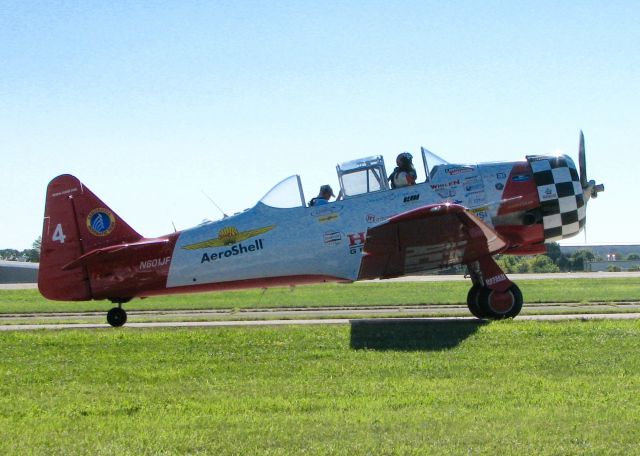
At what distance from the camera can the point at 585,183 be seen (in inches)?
601

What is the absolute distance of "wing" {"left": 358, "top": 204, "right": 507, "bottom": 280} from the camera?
42.1ft

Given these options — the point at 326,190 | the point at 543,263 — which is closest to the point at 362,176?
the point at 326,190

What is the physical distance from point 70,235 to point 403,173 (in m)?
6.27

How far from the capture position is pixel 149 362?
415 inches

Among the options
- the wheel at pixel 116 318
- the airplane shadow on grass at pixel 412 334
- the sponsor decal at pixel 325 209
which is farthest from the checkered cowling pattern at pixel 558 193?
the wheel at pixel 116 318

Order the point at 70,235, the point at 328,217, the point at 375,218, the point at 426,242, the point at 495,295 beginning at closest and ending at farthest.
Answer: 1. the point at 426,242
2. the point at 375,218
3. the point at 328,217
4. the point at 495,295
5. the point at 70,235

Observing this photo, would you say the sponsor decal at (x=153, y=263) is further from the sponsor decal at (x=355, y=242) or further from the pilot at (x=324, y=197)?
the sponsor decal at (x=355, y=242)

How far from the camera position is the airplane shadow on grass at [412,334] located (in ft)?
37.8

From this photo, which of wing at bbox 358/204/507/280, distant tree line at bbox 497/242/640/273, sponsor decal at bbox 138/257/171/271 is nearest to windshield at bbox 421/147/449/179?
wing at bbox 358/204/507/280

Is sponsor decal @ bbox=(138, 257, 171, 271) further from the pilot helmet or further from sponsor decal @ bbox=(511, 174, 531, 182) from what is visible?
sponsor decal @ bbox=(511, 174, 531, 182)

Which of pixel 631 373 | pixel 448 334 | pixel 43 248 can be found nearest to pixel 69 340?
pixel 43 248

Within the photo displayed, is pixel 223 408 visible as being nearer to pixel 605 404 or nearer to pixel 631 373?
pixel 605 404

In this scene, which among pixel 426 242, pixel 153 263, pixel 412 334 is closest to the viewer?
pixel 412 334

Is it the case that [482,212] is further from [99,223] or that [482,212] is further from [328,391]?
[328,391]
